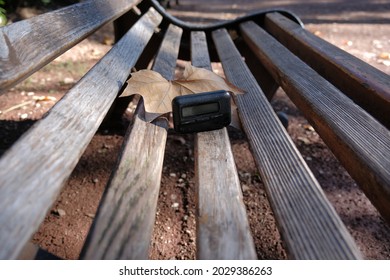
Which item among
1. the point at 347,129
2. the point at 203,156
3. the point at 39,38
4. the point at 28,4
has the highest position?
the point at 39,38

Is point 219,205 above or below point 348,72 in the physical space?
below

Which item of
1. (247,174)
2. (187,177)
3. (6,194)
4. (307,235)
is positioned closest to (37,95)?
(187,177)

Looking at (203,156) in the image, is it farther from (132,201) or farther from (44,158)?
(44,158)

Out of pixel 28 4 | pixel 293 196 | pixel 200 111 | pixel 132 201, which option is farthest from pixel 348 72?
pixel 28 4

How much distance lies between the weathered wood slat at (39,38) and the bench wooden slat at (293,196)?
58cm

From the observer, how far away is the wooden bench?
24.5 inches

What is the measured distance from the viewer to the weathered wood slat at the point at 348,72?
3.42 ft

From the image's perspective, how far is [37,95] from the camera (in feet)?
9.48

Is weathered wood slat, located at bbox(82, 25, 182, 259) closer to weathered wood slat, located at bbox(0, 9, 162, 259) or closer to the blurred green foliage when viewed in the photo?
weathered wood slat, located at bbox(0, 9, 162, 259)

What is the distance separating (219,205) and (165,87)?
591mm

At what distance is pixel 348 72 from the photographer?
1211 mm

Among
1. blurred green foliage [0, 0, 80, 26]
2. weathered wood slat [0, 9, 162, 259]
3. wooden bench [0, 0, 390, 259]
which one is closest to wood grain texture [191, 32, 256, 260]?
wooden bench [0, 0, 390, 259]

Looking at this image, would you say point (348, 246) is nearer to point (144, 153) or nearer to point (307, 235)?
point (307, 235)

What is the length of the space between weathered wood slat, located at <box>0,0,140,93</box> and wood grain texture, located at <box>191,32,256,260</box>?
0.46 m
